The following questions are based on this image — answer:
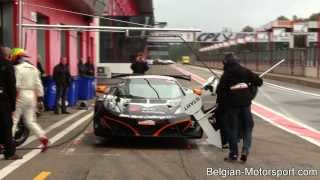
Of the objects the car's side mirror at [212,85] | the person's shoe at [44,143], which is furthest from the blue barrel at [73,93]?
the car's side mirror at [212,85]

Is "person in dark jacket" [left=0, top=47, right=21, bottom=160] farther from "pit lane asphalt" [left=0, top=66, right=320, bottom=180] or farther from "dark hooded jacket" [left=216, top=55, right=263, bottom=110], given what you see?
"dark hooded jacket" [left=216, top=55, right=263, bottom=110]

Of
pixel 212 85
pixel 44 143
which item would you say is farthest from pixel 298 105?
pixel 44 143

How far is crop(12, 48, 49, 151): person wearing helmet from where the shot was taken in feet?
37.9

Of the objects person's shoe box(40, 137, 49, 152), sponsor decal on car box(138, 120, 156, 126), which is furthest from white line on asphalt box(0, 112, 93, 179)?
sponsor decal on car box(138, 120, 156, 126)

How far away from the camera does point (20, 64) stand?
468 inches

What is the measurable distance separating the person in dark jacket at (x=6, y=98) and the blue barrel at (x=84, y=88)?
1353 cm

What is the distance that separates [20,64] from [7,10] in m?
7.87

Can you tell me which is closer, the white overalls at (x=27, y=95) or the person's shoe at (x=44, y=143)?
the white overalls at (x=27, y=95)

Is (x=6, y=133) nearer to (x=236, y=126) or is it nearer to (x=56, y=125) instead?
(x=236, y=126)

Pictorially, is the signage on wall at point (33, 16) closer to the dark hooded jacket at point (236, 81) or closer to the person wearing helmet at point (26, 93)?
the person wearing helmet at point (26, 93)

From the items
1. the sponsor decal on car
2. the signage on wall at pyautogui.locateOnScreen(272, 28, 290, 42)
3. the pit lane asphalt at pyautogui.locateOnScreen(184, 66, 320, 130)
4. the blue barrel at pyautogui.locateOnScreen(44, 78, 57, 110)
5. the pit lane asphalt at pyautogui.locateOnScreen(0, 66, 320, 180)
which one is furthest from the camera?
the signage on wall at pyautogui.locateOnScreen(272, 28, 290, 42)

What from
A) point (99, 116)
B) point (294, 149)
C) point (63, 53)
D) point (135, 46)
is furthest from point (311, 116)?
point (135, 46)

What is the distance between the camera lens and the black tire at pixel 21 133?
12.3 m

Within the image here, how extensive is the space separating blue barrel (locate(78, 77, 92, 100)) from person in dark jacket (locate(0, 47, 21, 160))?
13.5 meters
